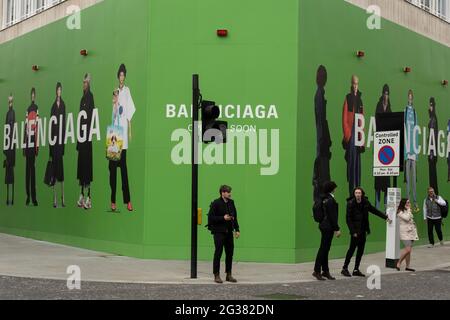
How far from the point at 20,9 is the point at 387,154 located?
50.3 feet

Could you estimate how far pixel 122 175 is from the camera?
53.2ft

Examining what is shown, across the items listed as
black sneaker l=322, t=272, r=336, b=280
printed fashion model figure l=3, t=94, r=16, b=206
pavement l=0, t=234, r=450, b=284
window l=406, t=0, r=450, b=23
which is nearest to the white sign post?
pavement l=0, t=234, r=450, b=284

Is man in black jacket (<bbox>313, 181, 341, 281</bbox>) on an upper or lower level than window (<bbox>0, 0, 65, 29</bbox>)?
lower

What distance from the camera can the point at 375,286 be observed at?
37.9 ft

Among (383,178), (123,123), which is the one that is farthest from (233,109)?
(383,178)

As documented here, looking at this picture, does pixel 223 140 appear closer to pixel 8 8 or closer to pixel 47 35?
pixel 47 35

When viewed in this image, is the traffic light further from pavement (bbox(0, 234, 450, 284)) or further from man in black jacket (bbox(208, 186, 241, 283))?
pavement (bbox(0, 234, 450, 284))

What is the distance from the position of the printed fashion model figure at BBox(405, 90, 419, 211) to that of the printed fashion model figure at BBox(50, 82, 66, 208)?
10.5 meters

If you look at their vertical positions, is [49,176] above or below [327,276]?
above

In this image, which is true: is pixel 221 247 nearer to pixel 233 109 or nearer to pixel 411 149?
pixel 233 109

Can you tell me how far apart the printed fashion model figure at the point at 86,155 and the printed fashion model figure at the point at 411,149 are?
965 cm

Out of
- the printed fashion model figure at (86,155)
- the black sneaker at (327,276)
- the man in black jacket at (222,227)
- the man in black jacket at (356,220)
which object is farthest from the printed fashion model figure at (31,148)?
the man in black jacket at (356,220)

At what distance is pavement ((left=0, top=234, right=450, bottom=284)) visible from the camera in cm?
1207

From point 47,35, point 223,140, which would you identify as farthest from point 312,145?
point 47,35
